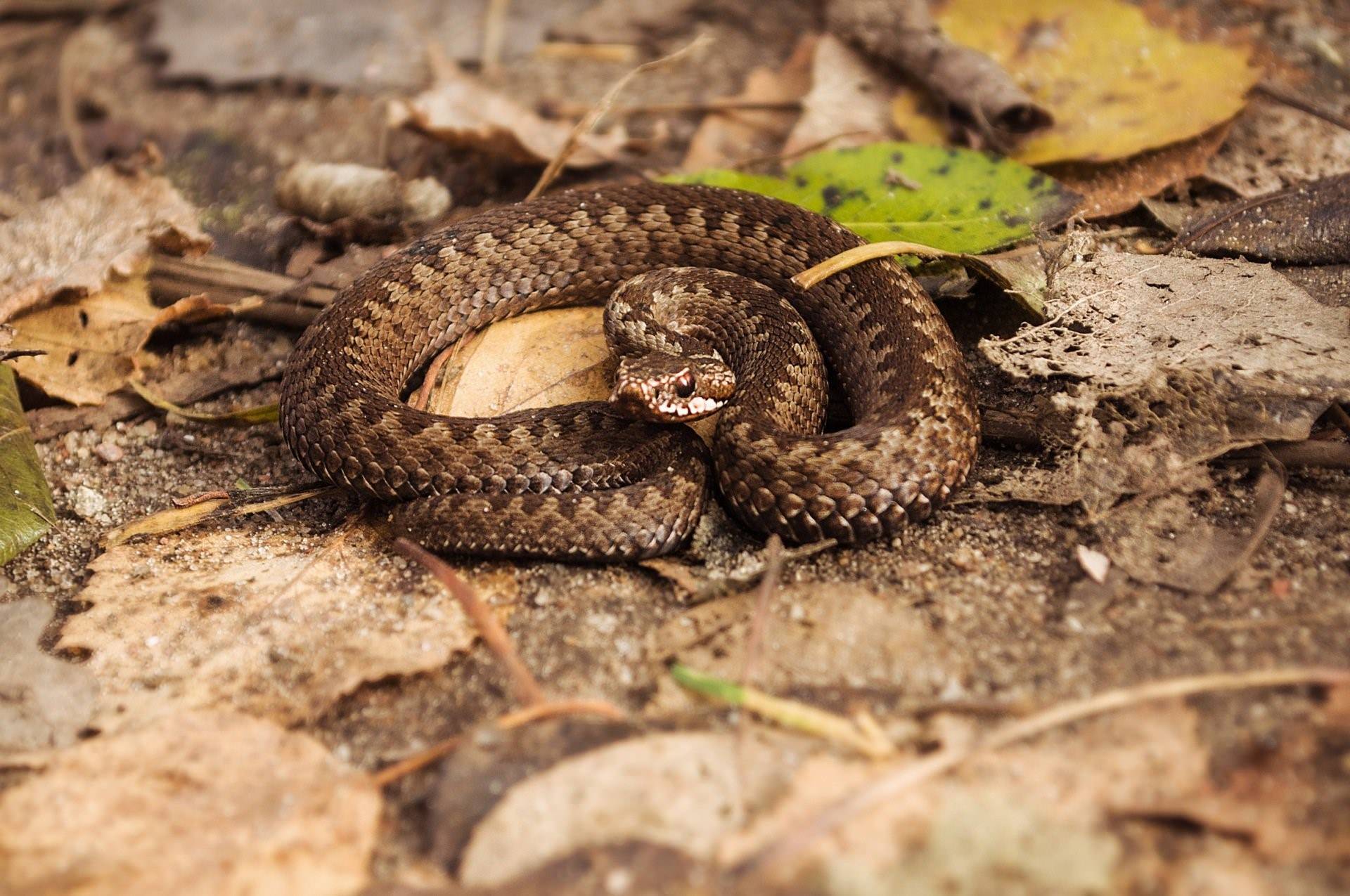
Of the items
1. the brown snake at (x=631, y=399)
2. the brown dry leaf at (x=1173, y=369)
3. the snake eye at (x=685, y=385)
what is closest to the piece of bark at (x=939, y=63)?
the brown snake at (x=631, y=399)

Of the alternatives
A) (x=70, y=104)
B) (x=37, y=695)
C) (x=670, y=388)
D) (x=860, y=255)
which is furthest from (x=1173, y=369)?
(x=70, y=104)

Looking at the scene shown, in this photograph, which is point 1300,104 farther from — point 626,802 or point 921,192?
point 626,802


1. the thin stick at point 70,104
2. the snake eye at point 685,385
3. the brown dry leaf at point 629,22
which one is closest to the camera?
the snake eye at point 685,385

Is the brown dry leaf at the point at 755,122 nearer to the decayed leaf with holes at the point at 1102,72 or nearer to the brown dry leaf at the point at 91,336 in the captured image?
the decayed leaf with holes at the point at 1102,72

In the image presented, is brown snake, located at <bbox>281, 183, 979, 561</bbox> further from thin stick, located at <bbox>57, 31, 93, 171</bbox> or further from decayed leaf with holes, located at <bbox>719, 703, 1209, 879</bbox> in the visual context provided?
thin stick, located at <bbox>57, 31, 93, 171</bbox>

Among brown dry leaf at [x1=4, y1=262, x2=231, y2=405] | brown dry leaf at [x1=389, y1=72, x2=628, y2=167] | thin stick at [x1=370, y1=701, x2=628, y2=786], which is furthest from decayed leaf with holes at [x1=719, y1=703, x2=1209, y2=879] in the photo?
brown dry leaf at [x1=389, y1=72, x2=628, y2=167]

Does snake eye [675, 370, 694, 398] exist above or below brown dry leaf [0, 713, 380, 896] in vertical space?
above

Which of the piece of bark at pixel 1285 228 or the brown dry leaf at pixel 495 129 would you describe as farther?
the brown dry leaf at pixel 495 129
